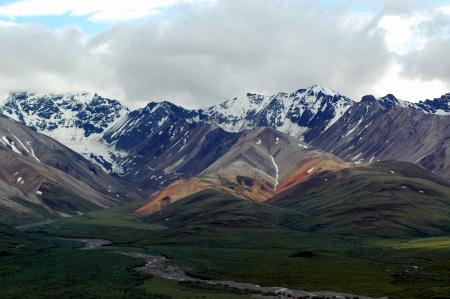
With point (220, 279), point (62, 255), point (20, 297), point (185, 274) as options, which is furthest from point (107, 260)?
point (20, 297)

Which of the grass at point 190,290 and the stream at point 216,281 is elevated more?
the stream at point 216,281

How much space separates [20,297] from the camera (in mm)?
115375

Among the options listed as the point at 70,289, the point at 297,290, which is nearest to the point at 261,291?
the point at 297,290

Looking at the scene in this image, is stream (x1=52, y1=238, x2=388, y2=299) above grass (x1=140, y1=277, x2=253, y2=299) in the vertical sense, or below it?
above

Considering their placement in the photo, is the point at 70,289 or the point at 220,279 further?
the point at 220,279

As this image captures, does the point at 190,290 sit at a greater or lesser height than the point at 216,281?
lesser

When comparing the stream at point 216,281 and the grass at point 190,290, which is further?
the stream at point 216,281

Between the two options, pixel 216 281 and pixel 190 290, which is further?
pixel 216 281

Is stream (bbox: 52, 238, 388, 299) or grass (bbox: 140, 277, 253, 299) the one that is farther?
stream (bbox: 52, 238, 388, 299)

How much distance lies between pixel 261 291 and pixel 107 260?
64345 millimetres

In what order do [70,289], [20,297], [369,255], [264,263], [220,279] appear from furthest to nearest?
[369,255] < [264,263] < [220,279] < [70,289] < [20,297]

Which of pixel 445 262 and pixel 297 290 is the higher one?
pixel 445 262

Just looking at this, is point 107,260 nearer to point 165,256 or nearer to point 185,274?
point 165,256

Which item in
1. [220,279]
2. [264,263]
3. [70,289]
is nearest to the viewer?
[70,289]
